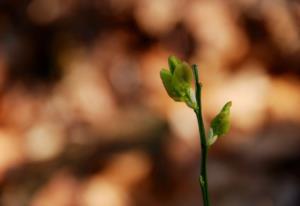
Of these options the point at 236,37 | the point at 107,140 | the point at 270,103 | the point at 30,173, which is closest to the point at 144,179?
the point at 107,140

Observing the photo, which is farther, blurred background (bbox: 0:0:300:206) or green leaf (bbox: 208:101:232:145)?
blurred background (bbox: 0:0:300:206)

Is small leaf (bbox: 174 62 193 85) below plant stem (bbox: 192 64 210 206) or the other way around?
the other way around

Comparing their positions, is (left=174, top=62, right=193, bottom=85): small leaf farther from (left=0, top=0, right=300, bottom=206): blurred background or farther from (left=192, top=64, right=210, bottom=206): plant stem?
(left=0, top=0, right=300, bottom=206): blurred background

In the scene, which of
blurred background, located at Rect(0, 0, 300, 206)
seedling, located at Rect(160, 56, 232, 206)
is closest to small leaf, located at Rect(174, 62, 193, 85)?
seedling, located at Rect(160, 56, 232, 206)

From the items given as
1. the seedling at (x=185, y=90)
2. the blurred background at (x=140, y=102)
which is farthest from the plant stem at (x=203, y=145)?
the blurred background at (x=140, y=102)

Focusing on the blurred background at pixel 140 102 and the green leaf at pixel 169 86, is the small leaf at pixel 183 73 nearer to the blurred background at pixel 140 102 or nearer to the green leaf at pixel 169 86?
the green leaf at pixel 169 86

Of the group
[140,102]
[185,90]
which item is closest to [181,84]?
[185,90]

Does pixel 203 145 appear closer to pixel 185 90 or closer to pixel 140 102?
pixel 185 90

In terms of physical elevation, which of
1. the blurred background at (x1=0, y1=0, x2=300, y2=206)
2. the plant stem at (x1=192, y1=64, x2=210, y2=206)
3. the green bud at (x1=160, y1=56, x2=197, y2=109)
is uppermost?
the blurred background at (x1=0, y1=0, x2=300, y2=206)

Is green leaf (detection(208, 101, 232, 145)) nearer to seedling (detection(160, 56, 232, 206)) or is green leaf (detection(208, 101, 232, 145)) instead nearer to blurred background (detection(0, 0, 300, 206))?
seedling (detection(160, 56, 232, 206))
